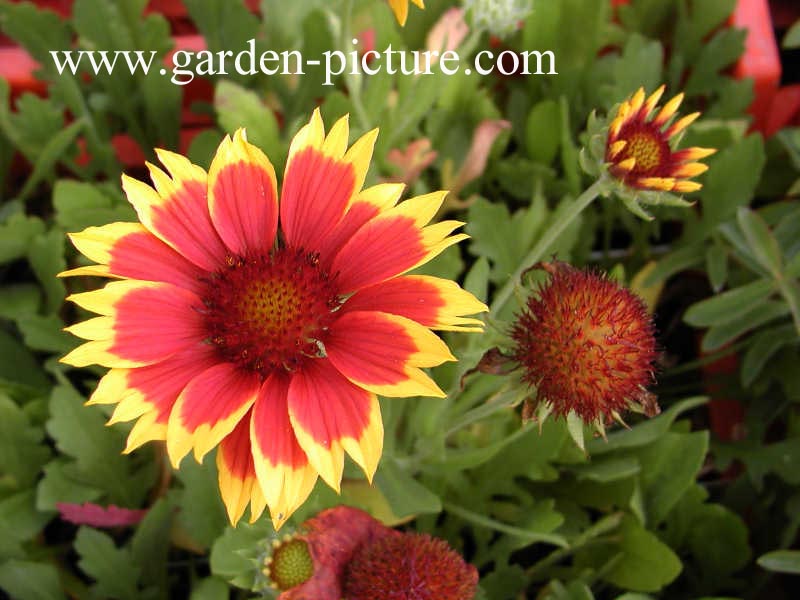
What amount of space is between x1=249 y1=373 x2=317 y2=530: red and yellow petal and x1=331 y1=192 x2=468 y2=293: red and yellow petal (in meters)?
0.14

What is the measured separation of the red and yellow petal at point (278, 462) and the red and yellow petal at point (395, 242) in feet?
0.45

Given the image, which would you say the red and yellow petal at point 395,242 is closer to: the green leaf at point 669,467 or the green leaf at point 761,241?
the green leaf at point 669,467

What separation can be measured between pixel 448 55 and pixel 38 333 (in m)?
0.71

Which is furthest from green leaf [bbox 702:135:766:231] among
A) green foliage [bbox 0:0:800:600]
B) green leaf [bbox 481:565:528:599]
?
green leaf [bbox 481:565:528:599]

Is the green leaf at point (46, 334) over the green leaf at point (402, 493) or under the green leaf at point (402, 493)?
over

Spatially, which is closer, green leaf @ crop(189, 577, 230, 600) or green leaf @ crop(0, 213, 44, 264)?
green leaf @ crop(189, 577, 230, 600)

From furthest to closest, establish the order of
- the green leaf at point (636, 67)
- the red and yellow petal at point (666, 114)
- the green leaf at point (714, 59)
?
the green leaf at point (714, 59), the green leaf at point (636, 67), the red and yellow petal at point (666, 114)

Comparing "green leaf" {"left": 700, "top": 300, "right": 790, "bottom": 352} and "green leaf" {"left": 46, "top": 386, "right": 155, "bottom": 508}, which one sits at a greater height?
"green leaf" {"left": 700, "top": 300, "right": 790, "bottom": 352}

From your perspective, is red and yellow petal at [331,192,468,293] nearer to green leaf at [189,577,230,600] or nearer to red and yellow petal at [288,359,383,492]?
red and yellow petal at [288,359,383,492]

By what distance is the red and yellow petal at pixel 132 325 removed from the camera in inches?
26.0

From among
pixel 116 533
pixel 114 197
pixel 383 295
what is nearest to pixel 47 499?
pixel 116 533

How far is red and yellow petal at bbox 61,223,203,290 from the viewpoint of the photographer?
0.68 m

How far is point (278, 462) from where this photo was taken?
2.15ft

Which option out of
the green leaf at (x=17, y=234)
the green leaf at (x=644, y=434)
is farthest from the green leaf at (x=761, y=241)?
the green leaf at (x=17, y=234)
